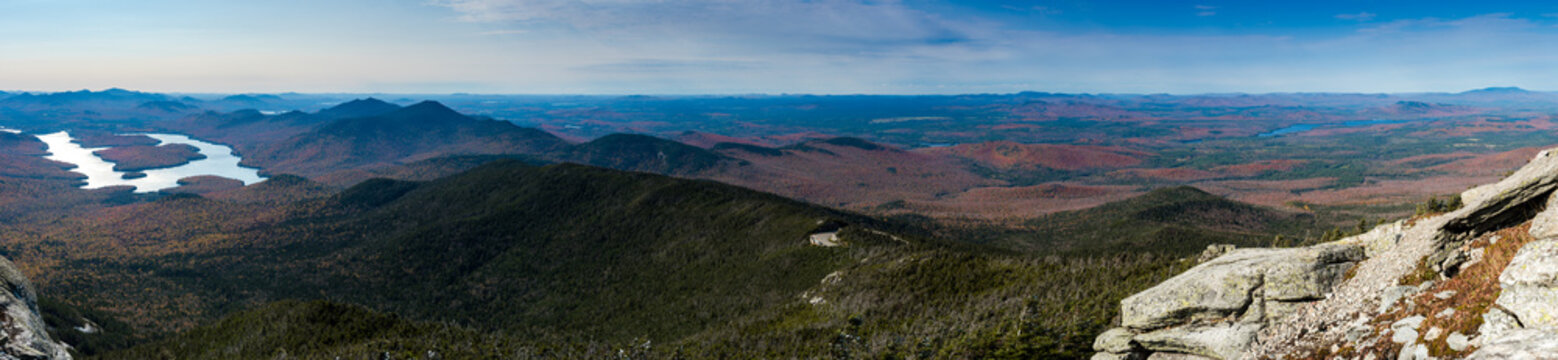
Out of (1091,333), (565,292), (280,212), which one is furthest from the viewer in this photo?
(280,212)

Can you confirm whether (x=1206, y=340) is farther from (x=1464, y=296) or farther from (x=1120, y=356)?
(x=1464, y=296)

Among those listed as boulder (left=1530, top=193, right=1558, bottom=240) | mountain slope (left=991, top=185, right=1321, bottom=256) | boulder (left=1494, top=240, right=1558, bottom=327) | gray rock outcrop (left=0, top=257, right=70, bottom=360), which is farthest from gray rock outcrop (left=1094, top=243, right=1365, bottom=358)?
mountain slope (left=991, top=185, right=1321, bottom=256)

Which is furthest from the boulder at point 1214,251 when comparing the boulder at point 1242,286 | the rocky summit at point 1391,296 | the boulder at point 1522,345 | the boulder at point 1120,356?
the boulder at point 1522,345

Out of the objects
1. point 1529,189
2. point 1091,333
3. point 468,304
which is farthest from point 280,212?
point 1529,189

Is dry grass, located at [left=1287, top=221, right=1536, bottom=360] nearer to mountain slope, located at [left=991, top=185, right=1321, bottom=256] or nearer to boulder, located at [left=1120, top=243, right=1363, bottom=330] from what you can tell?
boulder, located at [left=1120, top=243, right=1363, bottom=330]

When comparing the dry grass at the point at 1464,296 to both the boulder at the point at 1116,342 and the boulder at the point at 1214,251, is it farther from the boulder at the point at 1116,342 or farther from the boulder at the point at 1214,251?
the boulder at the point at 1214,251

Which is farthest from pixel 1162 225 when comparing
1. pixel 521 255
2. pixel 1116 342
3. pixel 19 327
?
pixel 19 327

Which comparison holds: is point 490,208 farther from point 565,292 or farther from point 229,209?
point 229,209
